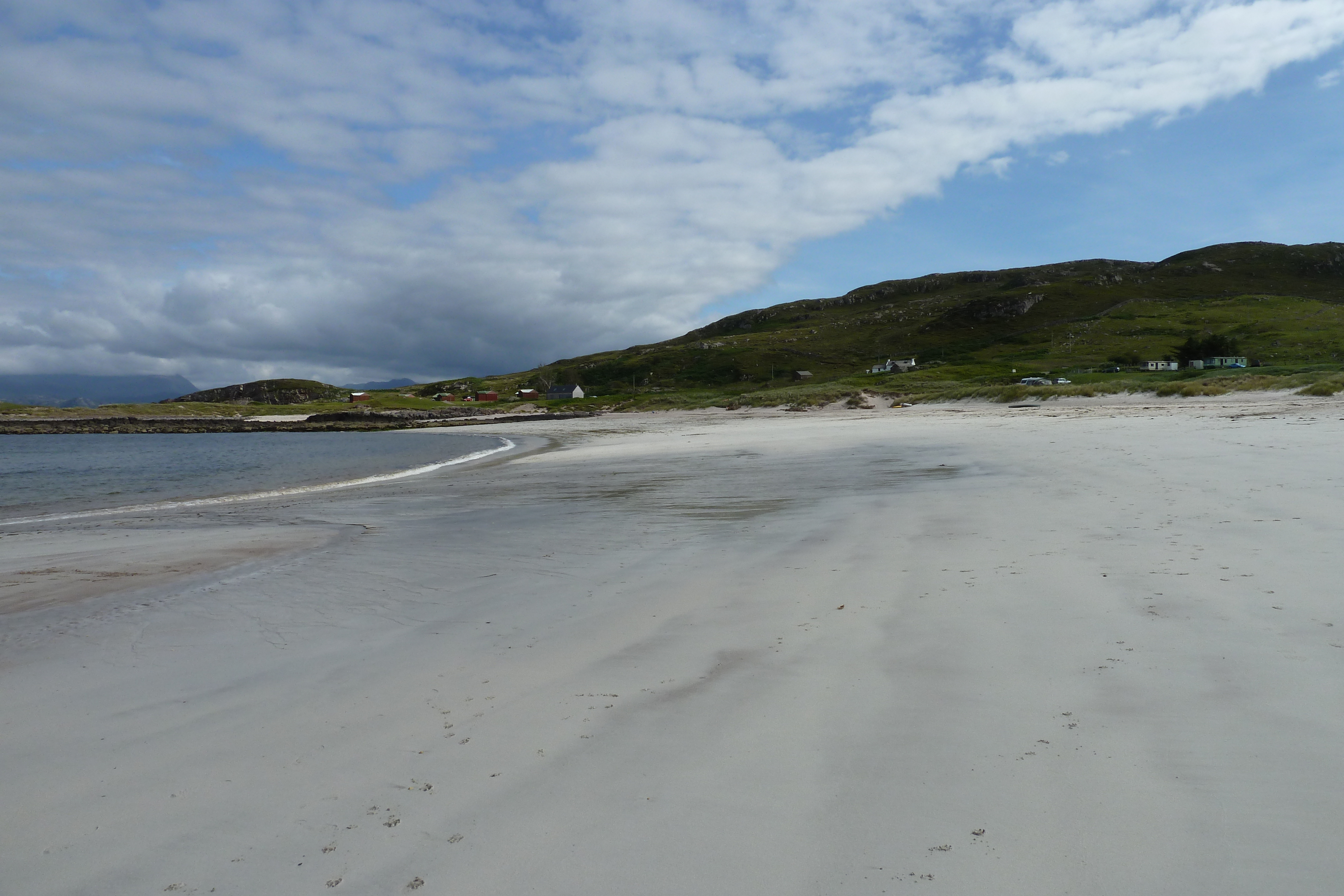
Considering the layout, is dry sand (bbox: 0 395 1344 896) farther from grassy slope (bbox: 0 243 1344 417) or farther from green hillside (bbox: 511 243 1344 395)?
green hillside (bbox: 511 243 1344 395)

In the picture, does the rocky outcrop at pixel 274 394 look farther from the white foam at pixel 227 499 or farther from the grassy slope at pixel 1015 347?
the white foam at pixel 227 499

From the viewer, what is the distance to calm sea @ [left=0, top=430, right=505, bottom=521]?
61.7 ft

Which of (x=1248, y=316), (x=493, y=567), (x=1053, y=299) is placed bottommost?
(x=493, y=567)

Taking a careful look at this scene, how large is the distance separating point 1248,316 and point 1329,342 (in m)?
32.9

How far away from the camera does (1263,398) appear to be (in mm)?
28078

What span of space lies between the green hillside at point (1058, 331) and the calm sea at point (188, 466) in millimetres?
68913

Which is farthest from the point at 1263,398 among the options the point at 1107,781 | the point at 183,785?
the point at 183,785

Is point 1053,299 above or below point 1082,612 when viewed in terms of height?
above

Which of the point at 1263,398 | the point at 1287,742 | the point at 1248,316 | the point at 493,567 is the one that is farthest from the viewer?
the point at 1248,316

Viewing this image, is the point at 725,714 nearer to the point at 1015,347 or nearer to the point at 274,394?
the point at 1015,347

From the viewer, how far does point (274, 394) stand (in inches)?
5802

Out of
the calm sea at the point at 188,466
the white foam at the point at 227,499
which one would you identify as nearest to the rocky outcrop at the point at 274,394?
the calm sea at the point at 188,466

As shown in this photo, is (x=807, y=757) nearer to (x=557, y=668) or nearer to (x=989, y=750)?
(x=989, y=750)

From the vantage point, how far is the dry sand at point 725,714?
2451mm
